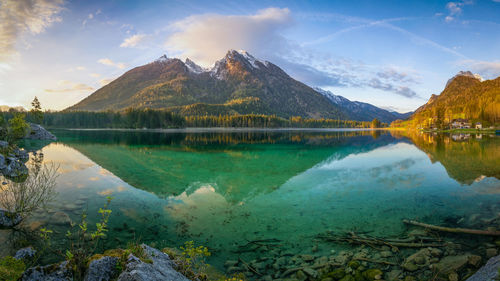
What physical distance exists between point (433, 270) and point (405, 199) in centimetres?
1050

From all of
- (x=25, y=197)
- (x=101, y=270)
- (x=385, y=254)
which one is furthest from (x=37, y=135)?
(x=385, y=254)

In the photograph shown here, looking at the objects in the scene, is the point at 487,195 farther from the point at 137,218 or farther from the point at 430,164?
the point at 137,218

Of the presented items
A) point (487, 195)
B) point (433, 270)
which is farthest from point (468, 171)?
point (433, 270)

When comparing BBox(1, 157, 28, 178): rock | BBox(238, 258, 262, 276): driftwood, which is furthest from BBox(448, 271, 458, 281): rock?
BBox(1, 157, 28, 178): rock

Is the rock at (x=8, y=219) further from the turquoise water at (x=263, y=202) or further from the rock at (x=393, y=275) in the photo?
the rock at (x=393, y=275)

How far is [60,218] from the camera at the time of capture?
13.2 metres

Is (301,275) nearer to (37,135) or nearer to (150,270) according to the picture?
(150,270)

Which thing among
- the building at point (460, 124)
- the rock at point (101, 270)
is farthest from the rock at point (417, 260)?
the building at point (460, 124)

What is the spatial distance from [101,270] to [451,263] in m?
11.1

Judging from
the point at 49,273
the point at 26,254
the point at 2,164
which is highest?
the point at 49,273

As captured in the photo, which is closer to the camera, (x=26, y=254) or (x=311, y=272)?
(x=26, y=254)

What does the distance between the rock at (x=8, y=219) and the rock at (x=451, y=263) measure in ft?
60.5

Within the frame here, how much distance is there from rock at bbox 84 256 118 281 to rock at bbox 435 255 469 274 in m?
10.1

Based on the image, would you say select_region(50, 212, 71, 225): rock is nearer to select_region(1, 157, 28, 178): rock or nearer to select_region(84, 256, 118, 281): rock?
select_region(84, 256, 118, 281): rock
